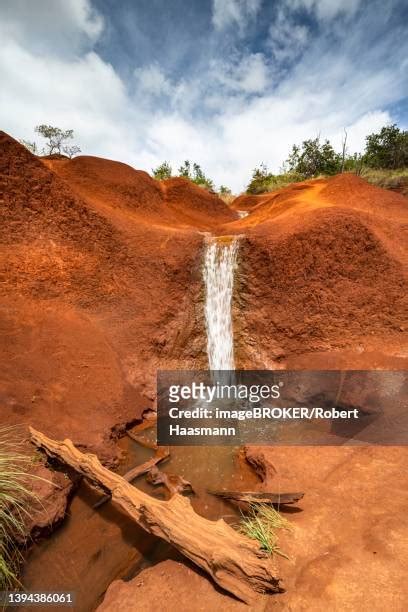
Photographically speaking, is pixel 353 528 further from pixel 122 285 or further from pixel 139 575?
pixel 122 285

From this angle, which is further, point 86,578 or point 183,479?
point 183,479

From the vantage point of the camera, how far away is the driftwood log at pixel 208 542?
10.4 feet

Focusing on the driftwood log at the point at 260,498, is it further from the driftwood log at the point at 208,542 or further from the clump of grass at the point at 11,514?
the clump of grass at the point at 11,514

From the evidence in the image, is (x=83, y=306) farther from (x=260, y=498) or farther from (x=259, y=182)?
(x=259, y=182)

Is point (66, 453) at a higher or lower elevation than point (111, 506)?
higher

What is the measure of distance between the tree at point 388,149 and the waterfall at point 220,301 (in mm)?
22533

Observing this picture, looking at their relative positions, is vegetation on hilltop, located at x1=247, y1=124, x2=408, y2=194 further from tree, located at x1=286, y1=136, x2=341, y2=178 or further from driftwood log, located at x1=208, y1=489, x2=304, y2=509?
driftwood log, located at x1=208, y1=489, x2=304, y2=509

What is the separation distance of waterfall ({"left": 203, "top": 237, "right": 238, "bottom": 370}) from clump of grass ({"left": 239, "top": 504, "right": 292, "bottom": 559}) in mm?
5120

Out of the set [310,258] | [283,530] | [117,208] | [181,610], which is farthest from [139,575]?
[117,208]

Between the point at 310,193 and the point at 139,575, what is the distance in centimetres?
1440

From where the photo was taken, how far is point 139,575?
3.64 metres

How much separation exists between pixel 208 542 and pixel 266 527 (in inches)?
38.5

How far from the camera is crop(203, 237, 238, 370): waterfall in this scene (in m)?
9.62

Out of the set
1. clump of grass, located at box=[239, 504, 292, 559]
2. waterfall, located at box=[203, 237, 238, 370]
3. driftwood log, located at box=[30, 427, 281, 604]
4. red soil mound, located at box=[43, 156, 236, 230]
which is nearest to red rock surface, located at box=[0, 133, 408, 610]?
waterfall, located at box=[203, 237, 238, 370]
